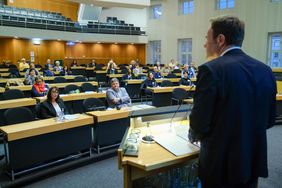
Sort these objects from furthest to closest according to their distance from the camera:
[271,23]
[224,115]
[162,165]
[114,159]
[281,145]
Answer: [271,23]
[281,145]
[114,159]
[162,165]
[224,115]

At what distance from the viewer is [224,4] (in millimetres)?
15148

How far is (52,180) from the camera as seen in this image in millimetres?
3594

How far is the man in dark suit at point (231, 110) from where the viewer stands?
153 centimetres

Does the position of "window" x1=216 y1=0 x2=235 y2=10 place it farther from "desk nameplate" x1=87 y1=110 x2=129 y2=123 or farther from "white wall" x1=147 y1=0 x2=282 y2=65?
"desk nameplate" x1=87 y1=110 x2=129 y2=123

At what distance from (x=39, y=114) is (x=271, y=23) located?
12668mm

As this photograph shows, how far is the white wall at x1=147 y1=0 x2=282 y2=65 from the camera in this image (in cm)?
1338

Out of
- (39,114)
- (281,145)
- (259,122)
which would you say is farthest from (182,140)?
(281,145)

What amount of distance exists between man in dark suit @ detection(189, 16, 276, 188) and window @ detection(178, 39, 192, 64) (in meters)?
15.9

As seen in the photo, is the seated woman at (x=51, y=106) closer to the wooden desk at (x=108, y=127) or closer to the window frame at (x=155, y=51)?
the wooden desk at (x=108, y=127)

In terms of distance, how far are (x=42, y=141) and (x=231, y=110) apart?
9.43ft

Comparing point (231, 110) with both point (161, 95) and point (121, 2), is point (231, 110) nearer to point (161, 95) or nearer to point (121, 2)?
point (161, 95)

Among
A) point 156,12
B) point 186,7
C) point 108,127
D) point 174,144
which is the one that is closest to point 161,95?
point 108,127

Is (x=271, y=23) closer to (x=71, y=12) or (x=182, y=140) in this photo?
(x=182, y=140)

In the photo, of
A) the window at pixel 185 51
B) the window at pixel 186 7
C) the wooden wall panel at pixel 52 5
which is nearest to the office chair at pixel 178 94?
the window at pixel 185 51
